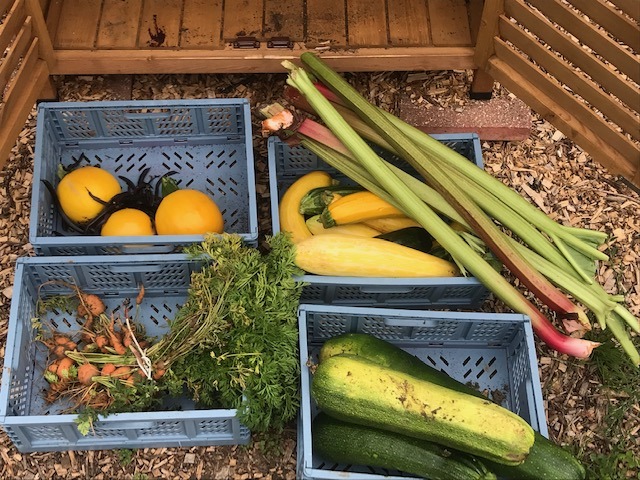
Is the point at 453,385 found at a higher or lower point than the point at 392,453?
higher

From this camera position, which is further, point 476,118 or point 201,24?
point 476,118

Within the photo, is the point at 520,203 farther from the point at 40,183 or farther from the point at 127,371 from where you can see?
the point at 40,183

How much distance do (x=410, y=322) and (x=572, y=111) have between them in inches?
45.5

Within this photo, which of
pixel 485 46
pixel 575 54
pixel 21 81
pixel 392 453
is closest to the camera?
pixel 392 453

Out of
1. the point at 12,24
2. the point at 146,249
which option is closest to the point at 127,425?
the point at 146,249

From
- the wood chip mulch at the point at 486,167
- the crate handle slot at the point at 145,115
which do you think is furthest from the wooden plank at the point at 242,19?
the crate handle slot at the point at 145,115

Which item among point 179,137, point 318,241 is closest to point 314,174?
point 318,241

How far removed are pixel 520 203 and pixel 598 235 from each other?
0.32m

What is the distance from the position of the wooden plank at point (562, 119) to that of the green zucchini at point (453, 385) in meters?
1.11

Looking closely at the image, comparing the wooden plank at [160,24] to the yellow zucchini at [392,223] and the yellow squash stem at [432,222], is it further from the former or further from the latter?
the yellow zucchini at [392,223]

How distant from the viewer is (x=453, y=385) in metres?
2.65

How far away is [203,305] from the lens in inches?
102

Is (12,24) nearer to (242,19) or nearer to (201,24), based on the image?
(201,24)

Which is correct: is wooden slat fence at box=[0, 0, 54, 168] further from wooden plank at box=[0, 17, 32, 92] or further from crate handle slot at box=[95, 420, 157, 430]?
crate handle slot at box=[95, 420, 157, 430]
